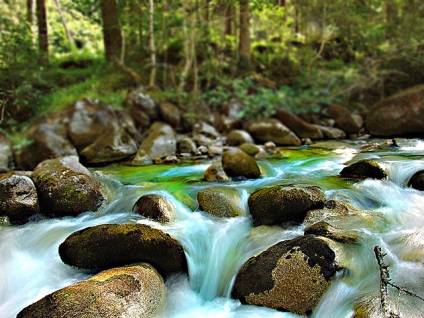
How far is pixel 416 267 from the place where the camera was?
3439 mm

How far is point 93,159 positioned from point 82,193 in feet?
10.2

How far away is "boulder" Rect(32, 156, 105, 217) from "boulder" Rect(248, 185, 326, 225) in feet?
8.72

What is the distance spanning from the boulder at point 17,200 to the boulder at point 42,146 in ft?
10.1

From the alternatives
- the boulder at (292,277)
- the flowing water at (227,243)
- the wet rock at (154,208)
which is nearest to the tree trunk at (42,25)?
the flowing water at (227,243)

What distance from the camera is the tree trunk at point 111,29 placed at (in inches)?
466

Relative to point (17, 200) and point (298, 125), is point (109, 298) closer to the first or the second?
point (17, 200)

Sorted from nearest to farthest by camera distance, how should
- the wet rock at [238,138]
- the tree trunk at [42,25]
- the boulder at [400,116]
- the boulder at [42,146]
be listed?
the boulder at [42,146], the boulder at [400,116], the wet rock at [238,138], the tree trunk at [42,25]

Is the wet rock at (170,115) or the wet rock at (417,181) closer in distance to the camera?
the wet rock at (417,181)

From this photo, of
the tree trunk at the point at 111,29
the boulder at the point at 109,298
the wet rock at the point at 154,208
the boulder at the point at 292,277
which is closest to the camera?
the boulder at the point at 109,298

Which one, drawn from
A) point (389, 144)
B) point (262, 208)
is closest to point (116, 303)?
point (262, 208)

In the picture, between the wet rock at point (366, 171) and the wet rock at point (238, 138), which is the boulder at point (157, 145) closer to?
the wet rock at point (238, 138)

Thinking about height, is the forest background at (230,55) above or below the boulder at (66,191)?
above

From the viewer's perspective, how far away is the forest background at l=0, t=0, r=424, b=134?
11.1 meters

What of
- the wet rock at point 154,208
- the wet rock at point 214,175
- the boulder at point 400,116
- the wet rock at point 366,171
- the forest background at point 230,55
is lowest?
the wet rock at point 154,208
